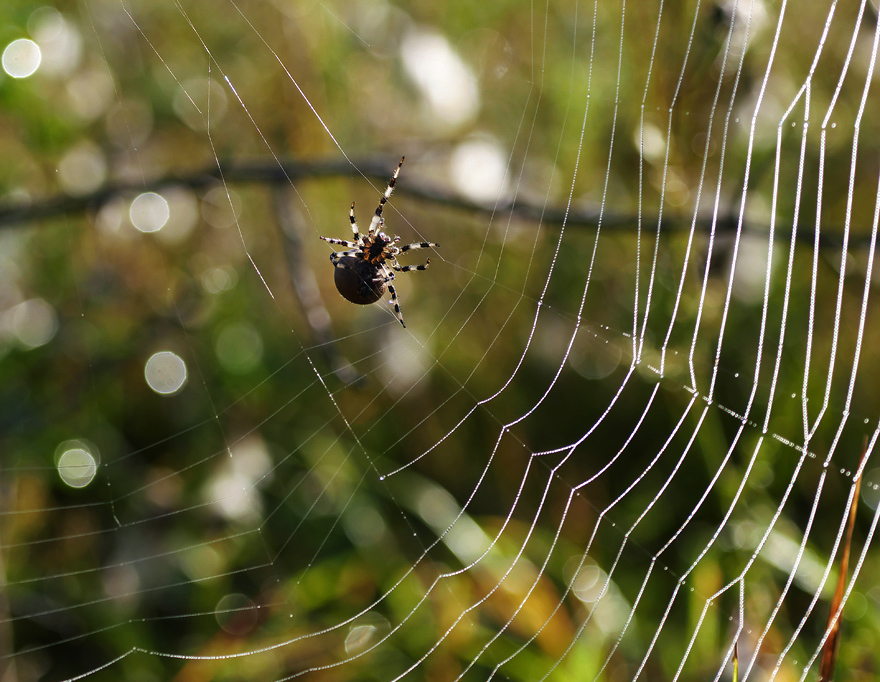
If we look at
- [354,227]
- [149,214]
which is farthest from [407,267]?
[149,214]

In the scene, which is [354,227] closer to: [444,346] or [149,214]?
[444,346]

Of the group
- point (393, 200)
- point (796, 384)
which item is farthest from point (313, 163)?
point (796, 384)

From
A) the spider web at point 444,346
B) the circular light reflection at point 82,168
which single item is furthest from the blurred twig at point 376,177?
the circular light reflection at point 82,168

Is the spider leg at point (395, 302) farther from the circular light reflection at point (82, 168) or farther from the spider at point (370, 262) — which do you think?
the circular light reflection at point (82, 168)

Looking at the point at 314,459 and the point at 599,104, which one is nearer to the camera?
the point at 314,459

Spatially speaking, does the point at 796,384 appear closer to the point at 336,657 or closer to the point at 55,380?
the point at 336,657

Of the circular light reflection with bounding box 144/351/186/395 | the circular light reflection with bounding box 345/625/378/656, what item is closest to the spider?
the circular light reflection with bounding box 144/351/186/395

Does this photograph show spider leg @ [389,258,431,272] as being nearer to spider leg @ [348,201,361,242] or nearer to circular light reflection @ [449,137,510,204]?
spider leg @ [348,201,361,242]
